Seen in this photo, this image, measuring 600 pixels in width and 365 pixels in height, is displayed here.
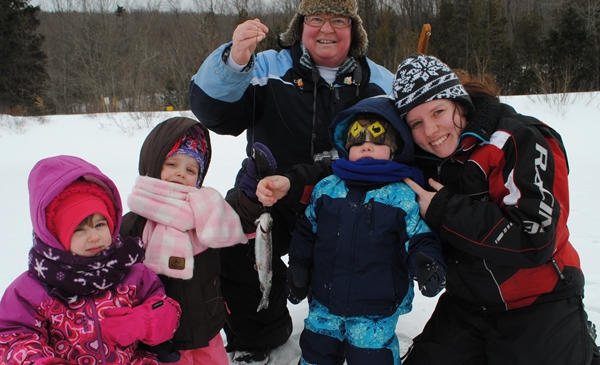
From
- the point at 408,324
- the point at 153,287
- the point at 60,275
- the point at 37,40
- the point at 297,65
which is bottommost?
the point at 408,324

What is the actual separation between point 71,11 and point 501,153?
35.1 meters

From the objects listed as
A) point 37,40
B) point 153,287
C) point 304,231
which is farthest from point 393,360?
point 37,40

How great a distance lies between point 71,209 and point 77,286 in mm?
314

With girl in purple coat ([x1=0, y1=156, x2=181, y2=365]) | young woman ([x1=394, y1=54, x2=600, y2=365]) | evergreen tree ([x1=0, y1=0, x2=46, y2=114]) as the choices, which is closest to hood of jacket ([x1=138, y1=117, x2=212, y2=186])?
girl in purple coat ([x1=0, y1=156, x2=181, y2=365])

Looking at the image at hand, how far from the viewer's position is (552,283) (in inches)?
83.7

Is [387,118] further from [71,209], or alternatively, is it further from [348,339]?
[71,209]

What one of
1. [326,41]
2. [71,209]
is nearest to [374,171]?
[326,41]

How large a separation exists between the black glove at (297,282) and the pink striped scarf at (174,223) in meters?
0.38

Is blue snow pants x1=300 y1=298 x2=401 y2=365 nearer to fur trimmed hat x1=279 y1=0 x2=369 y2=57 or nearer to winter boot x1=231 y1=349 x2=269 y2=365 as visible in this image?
winter boot x1=231 y1=349 x2=269 y2=365

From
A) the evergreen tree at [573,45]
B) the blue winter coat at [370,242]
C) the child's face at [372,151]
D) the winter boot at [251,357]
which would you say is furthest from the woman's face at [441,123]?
the evergreen tree at [573,45]

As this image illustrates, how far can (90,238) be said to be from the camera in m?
1.81

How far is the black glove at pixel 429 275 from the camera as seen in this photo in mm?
1889

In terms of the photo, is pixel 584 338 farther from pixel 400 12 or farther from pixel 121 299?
pixel 400 12

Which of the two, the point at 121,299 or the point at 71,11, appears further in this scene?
the point at 71,11
